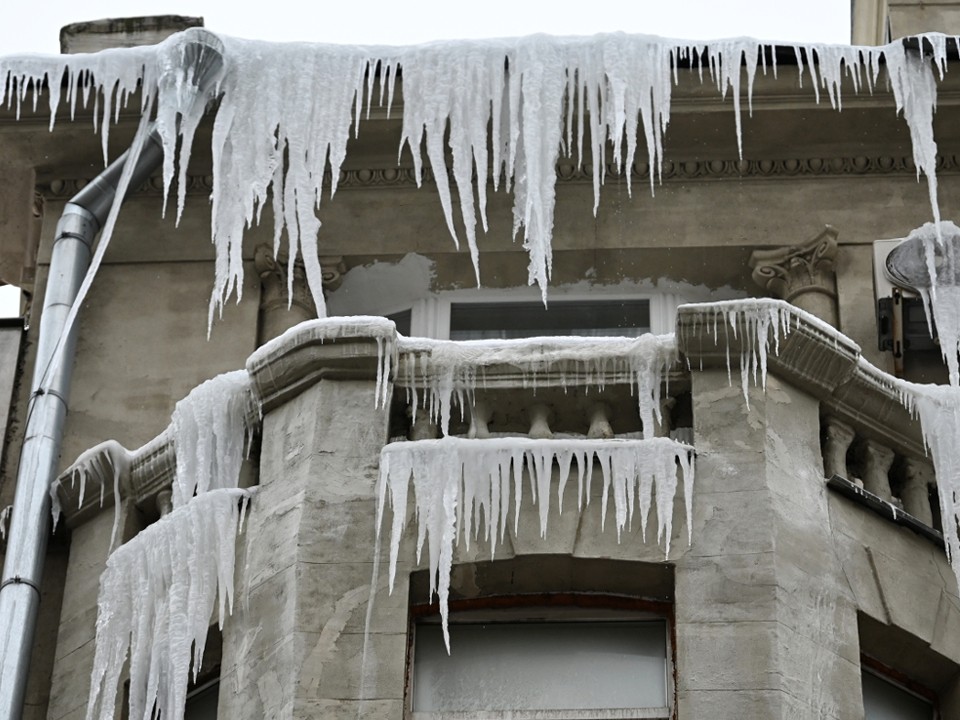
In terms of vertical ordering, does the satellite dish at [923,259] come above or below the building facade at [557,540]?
above

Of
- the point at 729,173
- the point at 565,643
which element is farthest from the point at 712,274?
the point at 565,643

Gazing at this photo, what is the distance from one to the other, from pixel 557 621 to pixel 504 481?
0.86 m

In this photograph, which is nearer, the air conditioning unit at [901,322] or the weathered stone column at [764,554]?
the weathered stone column at [764,554]

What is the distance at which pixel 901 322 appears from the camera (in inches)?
646

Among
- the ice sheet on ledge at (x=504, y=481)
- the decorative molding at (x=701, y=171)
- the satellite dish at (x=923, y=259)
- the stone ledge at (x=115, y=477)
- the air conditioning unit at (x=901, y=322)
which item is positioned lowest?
the ice sheet on ledge at (x=504, y=481)

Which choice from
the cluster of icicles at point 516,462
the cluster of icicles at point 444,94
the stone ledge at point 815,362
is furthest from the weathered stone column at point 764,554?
the cluster of icicles at point 444,94

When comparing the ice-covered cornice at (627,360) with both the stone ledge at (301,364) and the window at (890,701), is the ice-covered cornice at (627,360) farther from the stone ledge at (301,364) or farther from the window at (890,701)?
the window at (890,701)

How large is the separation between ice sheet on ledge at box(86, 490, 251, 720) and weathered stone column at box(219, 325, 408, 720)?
0.18 m

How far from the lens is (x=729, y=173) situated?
17.8m

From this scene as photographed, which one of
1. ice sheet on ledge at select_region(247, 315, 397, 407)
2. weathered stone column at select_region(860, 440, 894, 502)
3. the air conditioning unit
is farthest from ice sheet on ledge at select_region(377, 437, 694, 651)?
the air conditioning unit

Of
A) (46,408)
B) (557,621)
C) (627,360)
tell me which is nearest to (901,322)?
(627,360)

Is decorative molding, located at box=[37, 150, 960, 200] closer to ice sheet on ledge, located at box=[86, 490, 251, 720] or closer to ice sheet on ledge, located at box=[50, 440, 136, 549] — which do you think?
ice sheet on ledge, located at box=[50, 440, 136, 549]

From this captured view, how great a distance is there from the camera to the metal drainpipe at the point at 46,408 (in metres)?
14.6

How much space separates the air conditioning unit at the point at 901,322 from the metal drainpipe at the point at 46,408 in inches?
205
